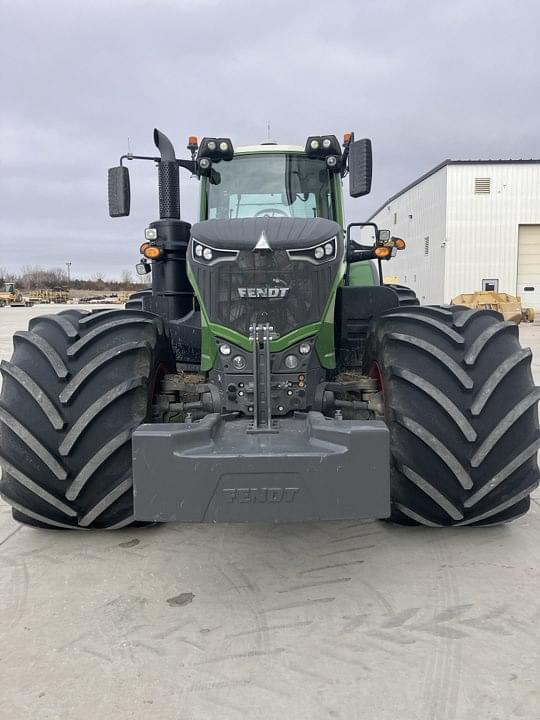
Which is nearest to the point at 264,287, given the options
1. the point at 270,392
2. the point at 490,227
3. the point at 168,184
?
the point at 270,392

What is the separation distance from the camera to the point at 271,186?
14.1 ft

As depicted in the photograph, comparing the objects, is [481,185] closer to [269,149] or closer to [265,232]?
[269,149]

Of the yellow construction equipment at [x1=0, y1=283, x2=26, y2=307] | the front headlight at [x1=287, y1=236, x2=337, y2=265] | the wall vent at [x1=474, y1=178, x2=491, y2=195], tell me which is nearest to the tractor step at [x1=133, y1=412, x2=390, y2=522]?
the front headlight at [x1=287, y1=236, x2=337, y2=265]

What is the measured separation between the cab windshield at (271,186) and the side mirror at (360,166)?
0.26 meters

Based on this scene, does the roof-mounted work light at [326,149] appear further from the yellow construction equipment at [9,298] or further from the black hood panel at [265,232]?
the yellow construction equipment at [9,298]

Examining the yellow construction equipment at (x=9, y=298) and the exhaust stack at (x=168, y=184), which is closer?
the exhaust stack at (x=168, y=184)

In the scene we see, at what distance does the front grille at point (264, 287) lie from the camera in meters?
3.12

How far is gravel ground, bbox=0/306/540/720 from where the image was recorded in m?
2.12

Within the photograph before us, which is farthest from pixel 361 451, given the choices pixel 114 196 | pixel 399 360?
pixel 114 196

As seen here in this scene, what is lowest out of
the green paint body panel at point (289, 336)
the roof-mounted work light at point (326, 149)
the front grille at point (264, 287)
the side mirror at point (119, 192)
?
the green paint body panel at point (289, 336)

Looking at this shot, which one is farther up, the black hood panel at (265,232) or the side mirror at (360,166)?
the side mirror at (360,166)

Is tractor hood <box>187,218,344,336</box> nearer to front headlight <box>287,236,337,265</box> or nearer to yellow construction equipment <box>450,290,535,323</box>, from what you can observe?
front headlight <box>287,236,337,265</box>

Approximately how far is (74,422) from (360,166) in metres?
2.59

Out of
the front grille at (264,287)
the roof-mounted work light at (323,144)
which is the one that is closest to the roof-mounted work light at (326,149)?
the roof-mounted work light at (323,144)
